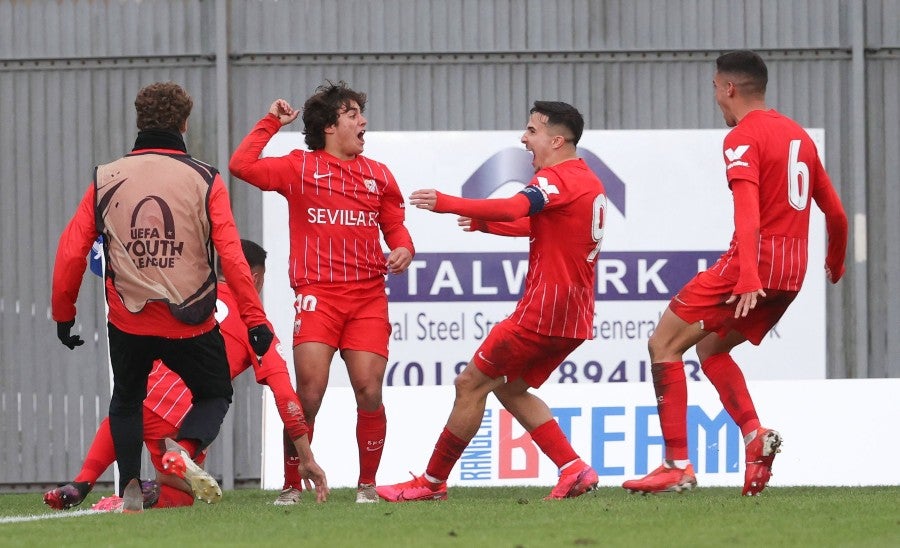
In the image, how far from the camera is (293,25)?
37.8 ft

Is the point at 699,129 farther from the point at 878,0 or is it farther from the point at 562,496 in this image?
the point at 562,496

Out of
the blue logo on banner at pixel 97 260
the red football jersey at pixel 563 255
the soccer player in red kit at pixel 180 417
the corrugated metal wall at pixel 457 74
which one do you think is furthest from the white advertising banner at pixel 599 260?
the red football jersey at pixel 563 255

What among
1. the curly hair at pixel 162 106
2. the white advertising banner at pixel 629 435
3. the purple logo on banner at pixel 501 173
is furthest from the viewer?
the purple logo on banner at pixel 501 173

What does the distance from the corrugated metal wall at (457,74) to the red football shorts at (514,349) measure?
4653 mm

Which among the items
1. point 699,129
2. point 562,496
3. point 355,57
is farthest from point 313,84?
point 562,496

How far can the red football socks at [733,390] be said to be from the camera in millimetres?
6860

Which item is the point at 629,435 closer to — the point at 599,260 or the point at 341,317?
the point at 599,260

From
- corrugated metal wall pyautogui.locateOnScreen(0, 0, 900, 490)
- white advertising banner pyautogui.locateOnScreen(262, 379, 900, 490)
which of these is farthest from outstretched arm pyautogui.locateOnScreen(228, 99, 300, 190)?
corrugated metal wall pyautogui.locateOnScreen(0, 0, 900, 490)

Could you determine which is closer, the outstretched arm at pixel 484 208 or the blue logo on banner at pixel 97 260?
the outstretched arm at pixel 484 208

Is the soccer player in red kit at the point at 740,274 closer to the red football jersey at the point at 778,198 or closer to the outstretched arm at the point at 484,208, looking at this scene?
the red football jersey at the point at 778,198

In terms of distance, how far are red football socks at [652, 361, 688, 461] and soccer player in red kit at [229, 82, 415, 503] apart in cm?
139

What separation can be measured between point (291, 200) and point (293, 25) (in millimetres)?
4445

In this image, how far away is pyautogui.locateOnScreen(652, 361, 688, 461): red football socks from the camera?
22.5ft

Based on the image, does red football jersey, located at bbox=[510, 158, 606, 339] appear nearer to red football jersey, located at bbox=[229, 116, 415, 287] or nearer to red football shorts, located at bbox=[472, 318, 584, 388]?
red football shorts, located at bbox=[472, 318, 584, 388]
